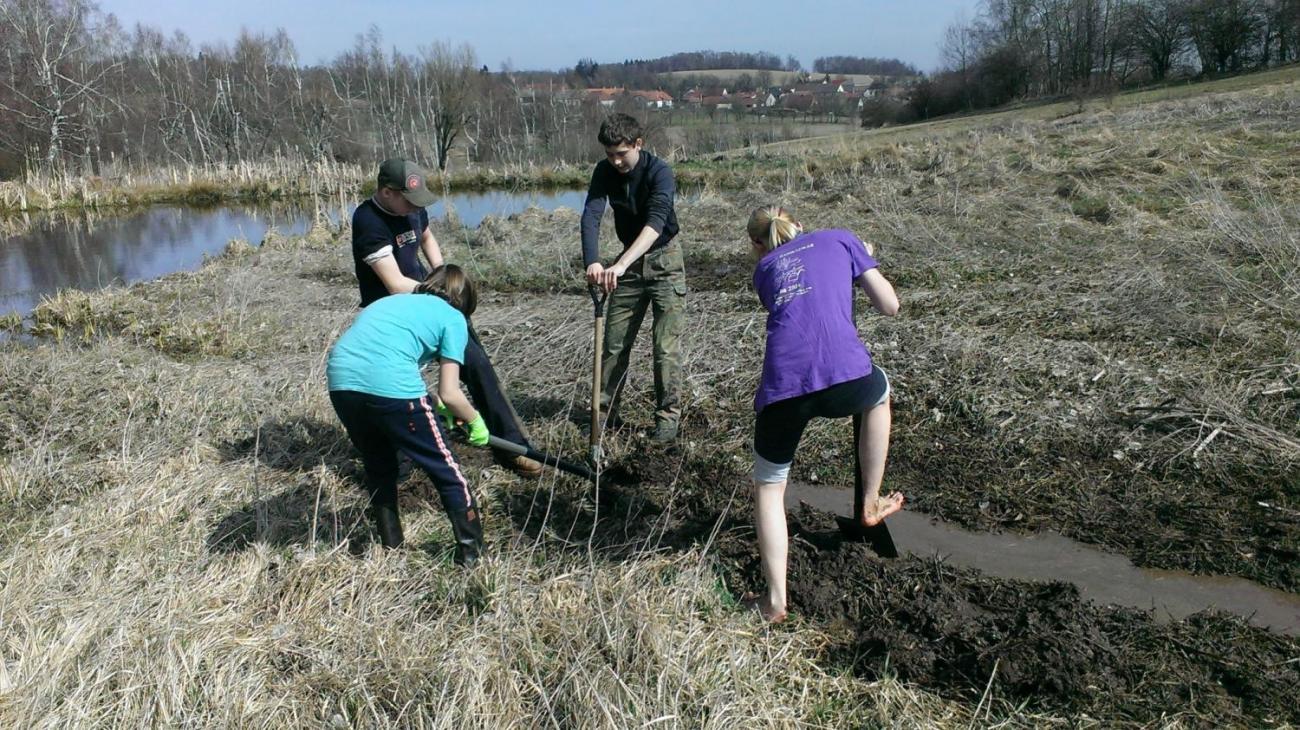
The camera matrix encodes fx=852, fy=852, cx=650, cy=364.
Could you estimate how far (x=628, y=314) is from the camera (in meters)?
4.94

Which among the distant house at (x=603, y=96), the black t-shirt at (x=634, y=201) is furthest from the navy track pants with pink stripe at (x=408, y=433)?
the distant house at (x=603, y=96)

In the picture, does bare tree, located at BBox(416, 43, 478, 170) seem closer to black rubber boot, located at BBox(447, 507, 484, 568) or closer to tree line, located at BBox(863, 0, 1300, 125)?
tree line, located at BBox(863, 0, 1300, 125)

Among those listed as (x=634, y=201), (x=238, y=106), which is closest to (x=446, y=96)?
(x=238, y=106)

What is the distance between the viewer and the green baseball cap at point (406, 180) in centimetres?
394

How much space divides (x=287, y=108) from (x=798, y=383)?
3964 cm

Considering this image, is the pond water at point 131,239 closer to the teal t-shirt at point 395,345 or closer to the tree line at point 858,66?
the teal t-shirt at point 395,345

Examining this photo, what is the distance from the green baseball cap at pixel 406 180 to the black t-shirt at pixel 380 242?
0.65 ft

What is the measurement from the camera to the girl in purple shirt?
2891 mm

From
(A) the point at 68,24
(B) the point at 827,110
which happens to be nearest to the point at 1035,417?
(A) the point at 68,24

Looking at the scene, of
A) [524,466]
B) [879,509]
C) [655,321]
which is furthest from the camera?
[655,321]

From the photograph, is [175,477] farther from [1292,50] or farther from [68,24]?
[1292,50]

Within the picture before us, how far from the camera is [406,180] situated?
3943 millimetres

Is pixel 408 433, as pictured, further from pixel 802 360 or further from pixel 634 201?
pixel 634 201

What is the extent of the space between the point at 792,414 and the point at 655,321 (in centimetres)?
212
